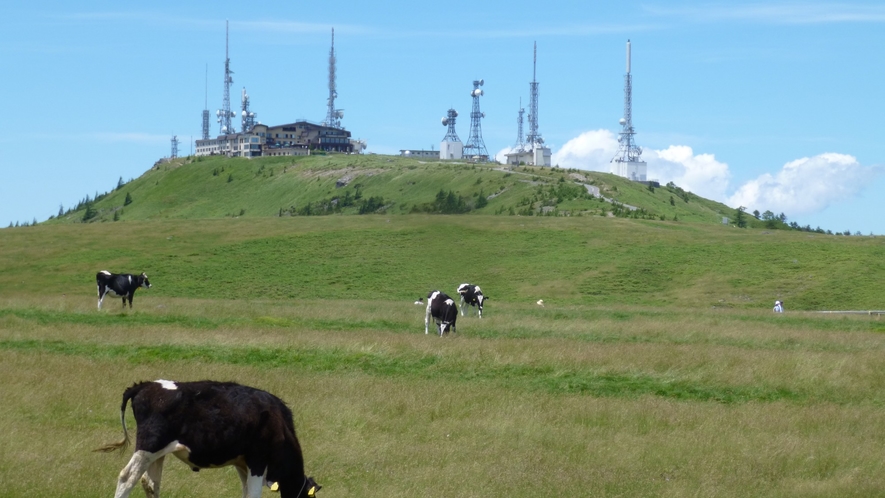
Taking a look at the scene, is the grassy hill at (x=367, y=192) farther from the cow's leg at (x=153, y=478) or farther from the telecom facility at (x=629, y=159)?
the cow's leg at (x=153, y=478)

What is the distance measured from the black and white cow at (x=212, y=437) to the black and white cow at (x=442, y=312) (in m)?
23.1

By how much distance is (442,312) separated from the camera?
35188mm

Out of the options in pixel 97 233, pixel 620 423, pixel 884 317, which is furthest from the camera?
pixel 97 233

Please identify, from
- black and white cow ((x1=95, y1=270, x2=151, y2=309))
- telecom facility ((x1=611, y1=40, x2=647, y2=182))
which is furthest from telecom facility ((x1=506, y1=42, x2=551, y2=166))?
black and white cow ((x1=95, y1=270, x2=151, y2=309))

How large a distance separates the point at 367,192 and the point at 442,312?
362 feet

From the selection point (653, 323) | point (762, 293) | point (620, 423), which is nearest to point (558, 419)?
point (620, 423)

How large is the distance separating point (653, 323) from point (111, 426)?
25.0m

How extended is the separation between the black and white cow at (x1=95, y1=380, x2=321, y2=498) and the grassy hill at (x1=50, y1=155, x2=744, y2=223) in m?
92.7

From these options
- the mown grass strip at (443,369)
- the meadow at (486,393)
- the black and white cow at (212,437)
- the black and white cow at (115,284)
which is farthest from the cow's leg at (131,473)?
the black and white cow at (115,284)

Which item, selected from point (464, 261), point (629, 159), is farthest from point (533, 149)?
point (464, 261)

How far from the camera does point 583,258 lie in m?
73.7

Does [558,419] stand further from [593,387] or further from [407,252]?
[407,252]

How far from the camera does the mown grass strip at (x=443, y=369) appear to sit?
21469 mm

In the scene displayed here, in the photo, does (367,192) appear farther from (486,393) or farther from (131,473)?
(131,473)
